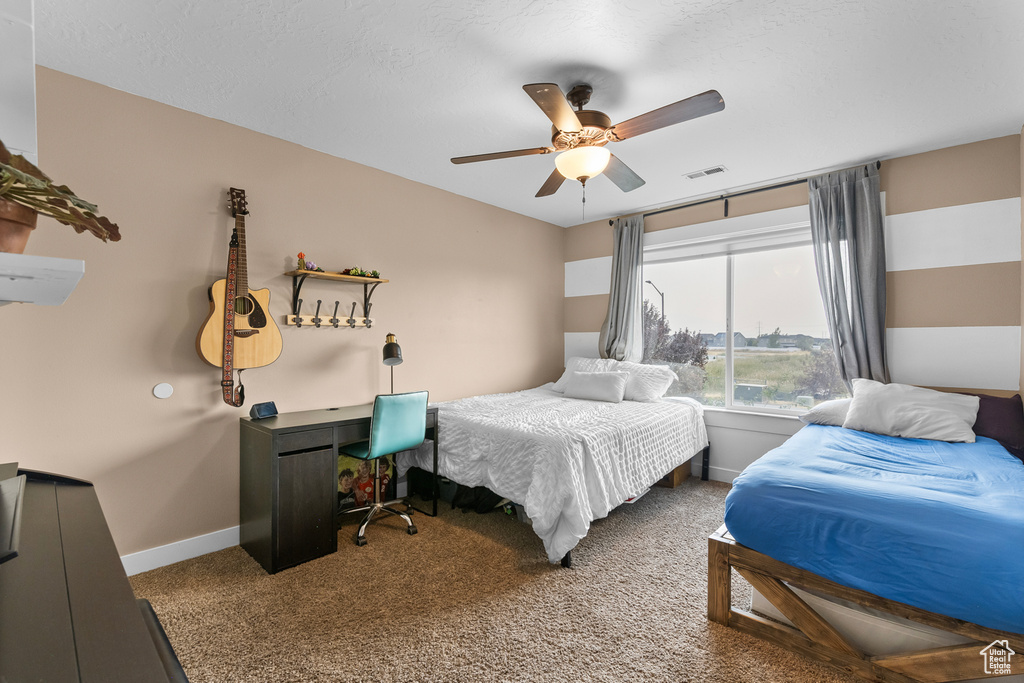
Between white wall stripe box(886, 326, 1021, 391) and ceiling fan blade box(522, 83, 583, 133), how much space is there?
2841 mm

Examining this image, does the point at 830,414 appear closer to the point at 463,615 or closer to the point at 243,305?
the point at 463,615

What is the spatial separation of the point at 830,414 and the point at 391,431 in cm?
290

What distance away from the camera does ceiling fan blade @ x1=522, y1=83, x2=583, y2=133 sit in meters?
1.78

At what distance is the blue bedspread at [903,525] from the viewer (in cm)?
139

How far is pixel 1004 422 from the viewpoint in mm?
2582

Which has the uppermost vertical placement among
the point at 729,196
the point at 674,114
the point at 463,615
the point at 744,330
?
the point at 729,196

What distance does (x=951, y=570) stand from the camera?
1430mm

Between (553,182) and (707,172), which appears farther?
(707,172)

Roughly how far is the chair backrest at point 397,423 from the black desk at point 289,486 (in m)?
0.18

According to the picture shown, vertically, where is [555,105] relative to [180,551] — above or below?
above

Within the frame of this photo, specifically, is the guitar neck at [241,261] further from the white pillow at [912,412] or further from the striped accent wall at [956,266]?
the striped accent wall at [956,266]

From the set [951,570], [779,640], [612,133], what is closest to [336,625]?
[779,640]

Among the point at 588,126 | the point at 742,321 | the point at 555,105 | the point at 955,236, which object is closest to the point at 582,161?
the point at 588,126

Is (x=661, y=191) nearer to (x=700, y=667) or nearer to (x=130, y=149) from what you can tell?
(x=700, y=667)
